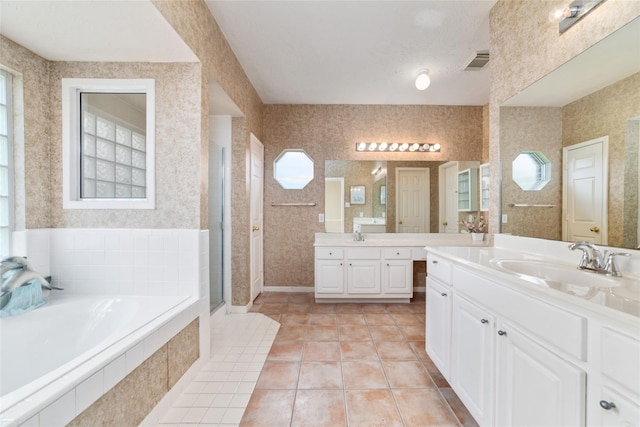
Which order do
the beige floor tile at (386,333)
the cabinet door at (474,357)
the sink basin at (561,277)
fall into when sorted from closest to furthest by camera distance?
the sink basin at (561,277) < the cabinet door at (474,357) < the beige floor tile at (386,333)

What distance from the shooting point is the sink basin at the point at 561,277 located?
92cm

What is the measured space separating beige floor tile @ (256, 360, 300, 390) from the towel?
142 cm

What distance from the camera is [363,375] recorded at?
6.20 feet

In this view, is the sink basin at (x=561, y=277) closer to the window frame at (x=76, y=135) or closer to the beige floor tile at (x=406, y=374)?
the beige floor tile at (x=406, y=374)

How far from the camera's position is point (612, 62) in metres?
1.19

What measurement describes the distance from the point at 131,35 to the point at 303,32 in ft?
4.05

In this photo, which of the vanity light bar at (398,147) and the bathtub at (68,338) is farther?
the vanity light bar at (398,147)

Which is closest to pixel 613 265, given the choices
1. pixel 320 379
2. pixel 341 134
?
pixel 320 379

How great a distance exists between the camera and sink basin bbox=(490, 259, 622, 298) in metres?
0.92

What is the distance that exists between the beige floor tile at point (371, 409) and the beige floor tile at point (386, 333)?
74 centimetres

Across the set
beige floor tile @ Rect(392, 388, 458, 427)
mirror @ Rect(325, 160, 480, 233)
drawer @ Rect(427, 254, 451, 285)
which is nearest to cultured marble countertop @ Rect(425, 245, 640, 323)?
drawer @ Rect(427, 254, 451, 285)

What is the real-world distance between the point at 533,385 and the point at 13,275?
2567 mm

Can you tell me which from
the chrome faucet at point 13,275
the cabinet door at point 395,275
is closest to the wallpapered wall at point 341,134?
the cabinet door at point 395,275

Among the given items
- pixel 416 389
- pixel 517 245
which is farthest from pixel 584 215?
pixel 416 389
